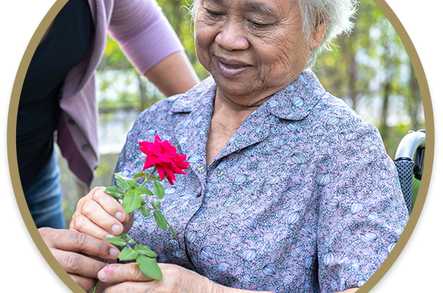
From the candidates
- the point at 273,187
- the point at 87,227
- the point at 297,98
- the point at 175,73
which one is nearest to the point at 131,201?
the point at 87,227

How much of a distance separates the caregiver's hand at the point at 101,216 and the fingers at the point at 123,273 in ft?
0.18

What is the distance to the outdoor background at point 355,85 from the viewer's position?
2465 millimetres

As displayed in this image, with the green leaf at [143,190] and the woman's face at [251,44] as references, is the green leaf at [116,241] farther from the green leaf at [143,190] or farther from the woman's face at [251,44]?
the woman's face at [251,44]

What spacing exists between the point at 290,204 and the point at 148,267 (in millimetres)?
260

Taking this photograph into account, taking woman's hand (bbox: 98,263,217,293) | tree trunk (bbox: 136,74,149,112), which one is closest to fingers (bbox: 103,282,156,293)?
woman's hand (bbox: 98,263,217,293)

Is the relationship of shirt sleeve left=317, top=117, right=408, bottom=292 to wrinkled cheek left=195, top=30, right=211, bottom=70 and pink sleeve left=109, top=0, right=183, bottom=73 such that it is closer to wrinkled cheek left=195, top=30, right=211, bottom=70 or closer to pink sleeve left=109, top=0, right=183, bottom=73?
wrinkled cheek left=195, top=30, right=211, bottom=70

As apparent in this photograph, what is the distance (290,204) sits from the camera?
115 centimetres

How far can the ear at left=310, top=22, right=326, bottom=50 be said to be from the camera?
1.19 m

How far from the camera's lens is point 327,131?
1.17m

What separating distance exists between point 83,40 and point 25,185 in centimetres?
35

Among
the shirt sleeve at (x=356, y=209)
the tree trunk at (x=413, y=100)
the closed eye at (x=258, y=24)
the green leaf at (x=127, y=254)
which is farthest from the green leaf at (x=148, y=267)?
the tree trunk at (x=413, y=100)

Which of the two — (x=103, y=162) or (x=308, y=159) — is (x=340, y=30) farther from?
(x=103, y=162)

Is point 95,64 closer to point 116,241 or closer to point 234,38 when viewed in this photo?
point 234,38

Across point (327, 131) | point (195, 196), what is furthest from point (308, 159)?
point (195, 196)
